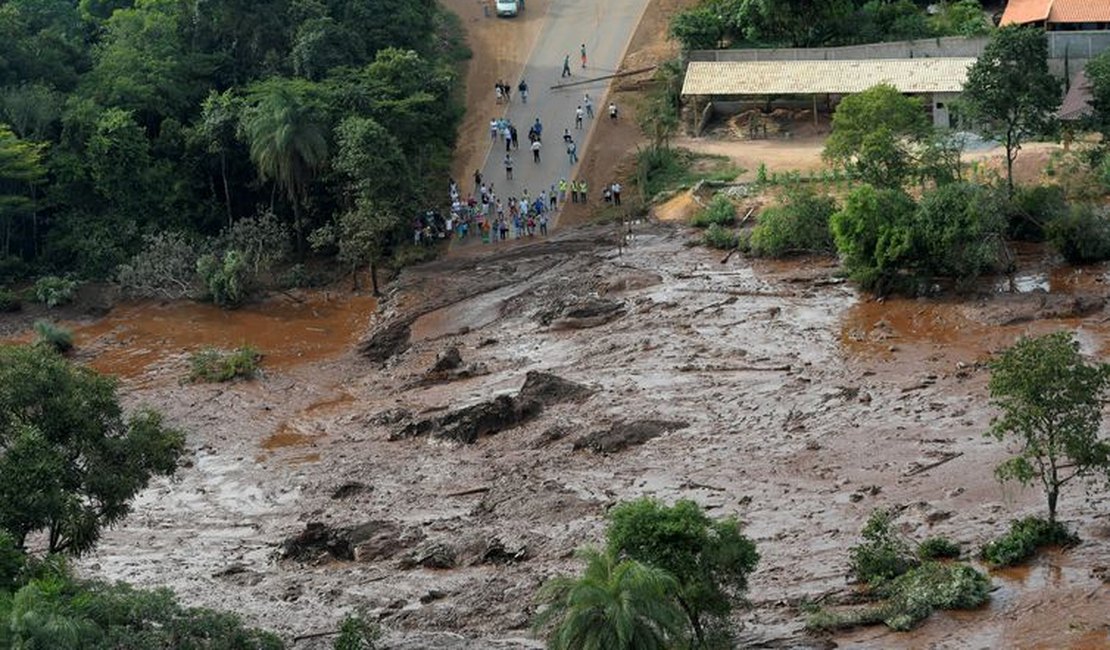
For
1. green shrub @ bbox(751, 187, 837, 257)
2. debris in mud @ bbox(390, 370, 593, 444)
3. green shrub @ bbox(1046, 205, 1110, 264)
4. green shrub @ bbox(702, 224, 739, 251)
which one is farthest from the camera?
green shrub @ bbox(702, 224, 739, 251)

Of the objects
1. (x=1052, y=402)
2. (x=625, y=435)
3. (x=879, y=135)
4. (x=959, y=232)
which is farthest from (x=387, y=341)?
(x=1052, y=402)

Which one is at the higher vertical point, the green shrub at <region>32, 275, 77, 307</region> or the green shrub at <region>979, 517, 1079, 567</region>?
the green shrub at <region>32, 275, 77, 307</region>

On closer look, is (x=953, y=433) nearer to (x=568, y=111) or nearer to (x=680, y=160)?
(x=680, y=160)

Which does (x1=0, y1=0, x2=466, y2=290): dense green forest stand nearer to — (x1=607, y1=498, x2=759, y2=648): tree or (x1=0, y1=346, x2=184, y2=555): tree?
(x1=0, y1=346, x2=184, y2=555): tree

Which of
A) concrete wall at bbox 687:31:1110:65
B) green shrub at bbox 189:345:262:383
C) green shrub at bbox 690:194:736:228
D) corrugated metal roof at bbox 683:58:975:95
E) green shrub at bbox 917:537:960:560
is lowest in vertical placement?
green shrub at bbox 917:537:960:560

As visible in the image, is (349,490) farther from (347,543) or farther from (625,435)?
(625,435)

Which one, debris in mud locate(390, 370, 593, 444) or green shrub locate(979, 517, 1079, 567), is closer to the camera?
green shrub locate(979, 517, 1079, 567)

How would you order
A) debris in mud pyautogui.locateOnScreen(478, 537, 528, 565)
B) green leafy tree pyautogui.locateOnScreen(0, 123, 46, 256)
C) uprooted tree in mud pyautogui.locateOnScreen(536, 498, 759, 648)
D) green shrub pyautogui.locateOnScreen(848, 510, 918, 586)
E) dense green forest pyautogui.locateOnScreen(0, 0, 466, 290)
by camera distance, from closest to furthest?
uprooted tree in mud pyautogui.locateOnScreen(536, 498, 759, 648) < green shrub pyautogui.locateOnScreen(848, 510, 918, 586) < debris in mud pyautogui.locateOnScreen(478, 537, 528, 565) < dense green forest pyautogui.locateOnScreen(0, 0, 466, 290) < green leafy tree pyautogui.locateOnScreen(0, 123, 46, 256)

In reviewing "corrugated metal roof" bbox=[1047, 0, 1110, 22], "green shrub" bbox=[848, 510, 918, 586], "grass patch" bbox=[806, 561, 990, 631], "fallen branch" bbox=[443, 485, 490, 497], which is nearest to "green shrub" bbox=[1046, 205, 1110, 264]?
"corrugated metal roof" bbox=[1047, 0, 1110, 22]
